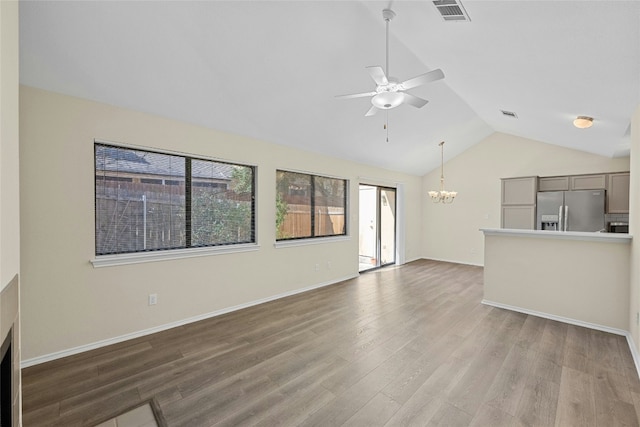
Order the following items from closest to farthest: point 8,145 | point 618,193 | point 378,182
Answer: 1. point 8,145
2. point 618,193
3. point 378,182

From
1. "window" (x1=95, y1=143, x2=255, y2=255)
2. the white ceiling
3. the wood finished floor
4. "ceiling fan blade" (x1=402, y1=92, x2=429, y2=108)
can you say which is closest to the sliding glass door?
the white ceiling

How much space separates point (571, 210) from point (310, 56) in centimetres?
568

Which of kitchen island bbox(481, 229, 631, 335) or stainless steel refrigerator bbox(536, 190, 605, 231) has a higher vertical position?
stainless steel refrigerator bbox(536, 190, 605, 231)

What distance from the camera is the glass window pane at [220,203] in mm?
3539

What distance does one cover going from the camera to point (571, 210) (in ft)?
17.5

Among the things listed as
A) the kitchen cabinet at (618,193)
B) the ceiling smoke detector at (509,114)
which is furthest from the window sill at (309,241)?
the kitchen cabinet at (618,193)

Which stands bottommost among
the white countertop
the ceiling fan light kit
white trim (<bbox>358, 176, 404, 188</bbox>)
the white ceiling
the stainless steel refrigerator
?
the white countertop

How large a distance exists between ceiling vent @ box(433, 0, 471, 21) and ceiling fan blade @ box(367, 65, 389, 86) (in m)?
0.58

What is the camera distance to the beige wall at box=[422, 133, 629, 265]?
5.89 m

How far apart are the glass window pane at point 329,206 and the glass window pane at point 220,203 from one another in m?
1.40

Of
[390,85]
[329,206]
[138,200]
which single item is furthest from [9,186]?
[329,206]

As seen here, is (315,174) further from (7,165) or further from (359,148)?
(7,165)

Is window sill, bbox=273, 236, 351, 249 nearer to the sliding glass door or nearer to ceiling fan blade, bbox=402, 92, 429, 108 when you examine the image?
the sliding glass door

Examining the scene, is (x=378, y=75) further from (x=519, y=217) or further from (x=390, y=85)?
(x=519, y=217)
